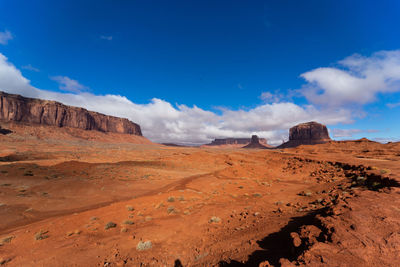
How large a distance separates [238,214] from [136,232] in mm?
4420

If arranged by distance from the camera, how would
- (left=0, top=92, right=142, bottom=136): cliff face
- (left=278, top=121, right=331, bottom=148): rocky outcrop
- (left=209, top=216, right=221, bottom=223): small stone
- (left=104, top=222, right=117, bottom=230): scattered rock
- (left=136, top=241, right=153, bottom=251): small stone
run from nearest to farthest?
(left=136, top=241, right=153, bottom=251): small stone
(left=104, top=222, right=117, bottom=230): scattered rock
(left=209, top=216, right=221, bottom=223): small stone
(left=0, top=92, right=142, bottom=136): cliff face
(left=278, top=121, right=331, bottom=148): rocky outcrop

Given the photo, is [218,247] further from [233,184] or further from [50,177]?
[50,177]

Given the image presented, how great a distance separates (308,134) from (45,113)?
724ft

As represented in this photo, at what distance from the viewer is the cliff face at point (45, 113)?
10500 centimetres

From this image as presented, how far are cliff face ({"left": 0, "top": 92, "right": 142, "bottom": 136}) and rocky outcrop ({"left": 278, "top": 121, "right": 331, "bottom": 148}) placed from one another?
189 meters

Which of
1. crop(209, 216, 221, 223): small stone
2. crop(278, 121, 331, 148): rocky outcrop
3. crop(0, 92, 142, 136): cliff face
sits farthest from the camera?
crop(278, 121, 331, 148): rocky outcrop

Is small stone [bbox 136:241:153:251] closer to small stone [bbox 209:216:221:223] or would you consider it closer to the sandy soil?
the sandy soil

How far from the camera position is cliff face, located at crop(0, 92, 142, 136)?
4134 inches

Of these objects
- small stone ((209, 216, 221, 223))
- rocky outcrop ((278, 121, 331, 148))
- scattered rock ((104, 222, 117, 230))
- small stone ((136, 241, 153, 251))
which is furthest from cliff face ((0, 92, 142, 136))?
rocky outcrop ((278, 121, 331, 148))

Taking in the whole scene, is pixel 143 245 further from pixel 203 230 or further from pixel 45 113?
pixel 45 113

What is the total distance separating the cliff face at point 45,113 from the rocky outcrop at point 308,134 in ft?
622

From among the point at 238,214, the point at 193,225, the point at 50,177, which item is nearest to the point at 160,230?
the point at 193,225

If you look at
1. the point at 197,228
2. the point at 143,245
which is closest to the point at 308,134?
the point at 197,228

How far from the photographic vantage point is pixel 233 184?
1412 cm
